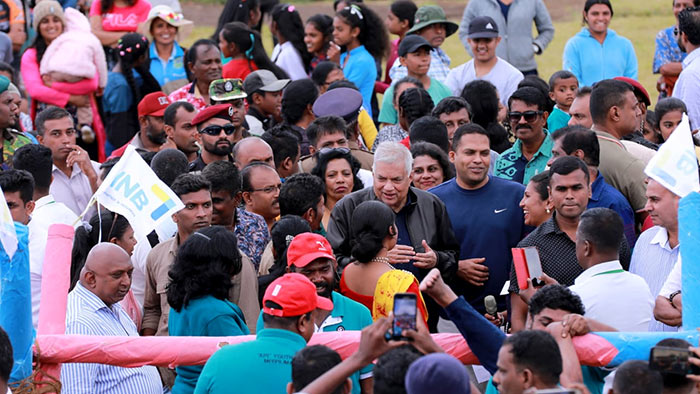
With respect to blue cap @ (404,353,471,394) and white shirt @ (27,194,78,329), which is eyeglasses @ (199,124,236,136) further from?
blue cap @ (404,353,471,394)

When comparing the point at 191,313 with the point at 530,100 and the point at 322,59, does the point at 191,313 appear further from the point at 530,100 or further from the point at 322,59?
the point at 322,59

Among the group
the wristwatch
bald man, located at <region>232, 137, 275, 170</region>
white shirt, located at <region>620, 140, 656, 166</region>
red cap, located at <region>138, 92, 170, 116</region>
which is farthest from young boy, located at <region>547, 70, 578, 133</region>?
the wristwatch

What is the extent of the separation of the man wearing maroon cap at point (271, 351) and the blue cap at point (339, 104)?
15.1 feet

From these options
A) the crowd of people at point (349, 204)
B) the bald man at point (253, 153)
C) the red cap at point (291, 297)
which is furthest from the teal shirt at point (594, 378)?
the bald man at point (253, 153)

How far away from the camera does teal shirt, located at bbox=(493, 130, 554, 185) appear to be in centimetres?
854

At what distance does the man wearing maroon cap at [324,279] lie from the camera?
5.79m

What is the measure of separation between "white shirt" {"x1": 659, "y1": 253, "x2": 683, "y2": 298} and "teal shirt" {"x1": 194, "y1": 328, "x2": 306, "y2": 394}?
208 centimetres

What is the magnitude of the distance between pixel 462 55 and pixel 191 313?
1607 cm

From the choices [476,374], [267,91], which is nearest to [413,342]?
[476,374]

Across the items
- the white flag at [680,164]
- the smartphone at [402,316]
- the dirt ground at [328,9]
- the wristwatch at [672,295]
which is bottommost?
the dirt ground at [328,9]

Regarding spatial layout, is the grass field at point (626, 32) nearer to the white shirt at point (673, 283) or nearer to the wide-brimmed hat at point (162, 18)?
the wide-brimmed hat at point (162, 18)

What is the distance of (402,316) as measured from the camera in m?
4.57

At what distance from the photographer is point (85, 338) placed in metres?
5.45

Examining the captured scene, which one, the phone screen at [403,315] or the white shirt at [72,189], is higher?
the phone screen at [403,315]
